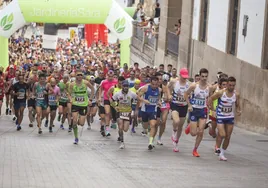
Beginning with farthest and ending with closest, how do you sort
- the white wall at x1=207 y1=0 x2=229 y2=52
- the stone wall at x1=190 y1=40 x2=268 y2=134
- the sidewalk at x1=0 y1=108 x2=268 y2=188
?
the white wall at x1=207 y1=0 x2=229 y2=52 < the stone wall at x1=190 y1=40 x2=268 y2=134 < the sidewalk at x1=0 y1=108 x2=268 y2=188

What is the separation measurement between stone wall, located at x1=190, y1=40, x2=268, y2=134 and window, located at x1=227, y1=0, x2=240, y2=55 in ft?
0.96

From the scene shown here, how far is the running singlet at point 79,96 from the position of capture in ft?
59.1

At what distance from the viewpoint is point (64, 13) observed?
113ft

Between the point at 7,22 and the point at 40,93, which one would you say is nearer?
the point at 40,93

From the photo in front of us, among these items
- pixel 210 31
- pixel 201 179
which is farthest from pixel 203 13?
pixel 201 179

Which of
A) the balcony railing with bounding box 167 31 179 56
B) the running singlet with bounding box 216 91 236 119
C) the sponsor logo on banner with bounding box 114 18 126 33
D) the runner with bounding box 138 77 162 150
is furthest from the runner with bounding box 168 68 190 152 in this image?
the sponsor logo on banner with bounding box 114 18 126 33

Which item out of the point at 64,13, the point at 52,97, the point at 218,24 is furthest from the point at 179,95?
the point at 64,13

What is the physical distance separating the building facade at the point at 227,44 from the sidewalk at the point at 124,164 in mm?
2050

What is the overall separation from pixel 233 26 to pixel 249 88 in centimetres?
361

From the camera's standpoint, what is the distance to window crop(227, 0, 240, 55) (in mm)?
24625

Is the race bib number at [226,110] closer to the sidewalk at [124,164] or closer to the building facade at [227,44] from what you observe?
the sidewalk at [124,164]

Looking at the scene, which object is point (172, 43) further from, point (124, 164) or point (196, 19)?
point (124, 164)

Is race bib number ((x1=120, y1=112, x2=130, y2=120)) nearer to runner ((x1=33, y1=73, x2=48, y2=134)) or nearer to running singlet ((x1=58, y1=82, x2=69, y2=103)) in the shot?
runner ((x1=33, y1=73, x2=48, y2=134))

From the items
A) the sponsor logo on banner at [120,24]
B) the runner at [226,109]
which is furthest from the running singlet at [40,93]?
the sponsor logo on banner at [120,24]
